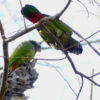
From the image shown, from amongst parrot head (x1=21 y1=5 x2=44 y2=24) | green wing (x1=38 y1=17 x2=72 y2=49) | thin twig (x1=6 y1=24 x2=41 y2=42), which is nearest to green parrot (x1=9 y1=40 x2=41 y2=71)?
parrot head (x1=21 y1=5 x2=44 y2=24)

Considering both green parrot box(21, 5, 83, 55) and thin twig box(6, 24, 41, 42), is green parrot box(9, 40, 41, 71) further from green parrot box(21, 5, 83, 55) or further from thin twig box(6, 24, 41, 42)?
thin twig box(6, 24, 41, 42)

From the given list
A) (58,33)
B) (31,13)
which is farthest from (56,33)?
(31,13)

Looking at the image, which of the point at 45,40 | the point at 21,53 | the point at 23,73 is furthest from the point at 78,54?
the point at 21,53

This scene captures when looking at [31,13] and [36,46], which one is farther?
[36,46]

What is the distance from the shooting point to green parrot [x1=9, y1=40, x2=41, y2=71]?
3.52 m

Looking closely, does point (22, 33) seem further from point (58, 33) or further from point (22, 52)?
point (22, 52)

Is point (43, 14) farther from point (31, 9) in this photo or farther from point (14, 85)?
point (14, 85)

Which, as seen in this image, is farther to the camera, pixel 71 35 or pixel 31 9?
pixel 31 9

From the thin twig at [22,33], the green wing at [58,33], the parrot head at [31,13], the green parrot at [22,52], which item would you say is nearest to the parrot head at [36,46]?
the green parrot at [22,52]

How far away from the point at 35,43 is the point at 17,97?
157 centimetres

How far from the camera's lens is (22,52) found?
3.84 meters

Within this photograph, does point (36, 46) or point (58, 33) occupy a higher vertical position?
point (36, 46)

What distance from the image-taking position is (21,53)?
3.83m

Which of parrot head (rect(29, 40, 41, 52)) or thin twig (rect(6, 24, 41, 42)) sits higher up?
parrot head (rect(29, 40, 41, 52))
